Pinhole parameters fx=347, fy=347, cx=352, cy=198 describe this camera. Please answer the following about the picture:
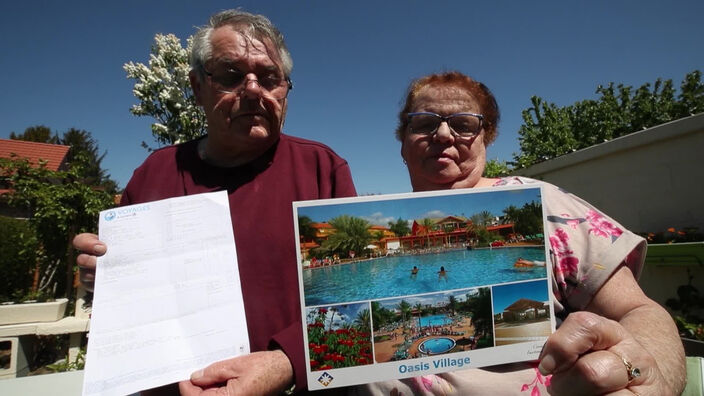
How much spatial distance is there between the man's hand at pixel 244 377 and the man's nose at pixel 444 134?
935mm

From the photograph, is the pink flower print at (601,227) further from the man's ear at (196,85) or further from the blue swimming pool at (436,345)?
the man's ear at (196,85)

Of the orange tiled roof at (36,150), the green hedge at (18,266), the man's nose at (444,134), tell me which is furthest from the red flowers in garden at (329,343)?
the orange tiled roof at (36,150)

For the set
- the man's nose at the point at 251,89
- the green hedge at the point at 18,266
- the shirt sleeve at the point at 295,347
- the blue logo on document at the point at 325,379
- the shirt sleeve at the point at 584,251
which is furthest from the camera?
the green hedge at the point at 18,266

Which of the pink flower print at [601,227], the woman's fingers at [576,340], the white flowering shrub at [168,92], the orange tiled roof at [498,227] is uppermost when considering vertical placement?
the white flowering shrub at [168,92]

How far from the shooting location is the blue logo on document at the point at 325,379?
868 millimetres

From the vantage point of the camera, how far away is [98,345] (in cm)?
93

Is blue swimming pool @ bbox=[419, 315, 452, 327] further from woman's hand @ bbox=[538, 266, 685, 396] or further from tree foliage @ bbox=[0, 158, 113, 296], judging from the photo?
tree foliage @ bbox=[0, 158, 113, 296]

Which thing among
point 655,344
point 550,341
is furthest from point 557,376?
point 655,344

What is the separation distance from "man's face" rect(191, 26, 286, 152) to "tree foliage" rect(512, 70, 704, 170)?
15.3m

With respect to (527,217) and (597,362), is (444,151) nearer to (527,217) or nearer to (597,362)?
(527,217)

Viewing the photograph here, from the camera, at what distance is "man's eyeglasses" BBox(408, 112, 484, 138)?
4.46 feet

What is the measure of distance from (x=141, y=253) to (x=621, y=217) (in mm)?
5921

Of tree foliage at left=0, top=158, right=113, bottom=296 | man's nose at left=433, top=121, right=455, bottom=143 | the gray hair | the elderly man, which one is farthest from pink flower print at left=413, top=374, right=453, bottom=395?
tree foliage at left=0, top=158, right=113, bottom=296

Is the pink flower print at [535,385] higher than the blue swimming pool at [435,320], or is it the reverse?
the blue swimming pool at [435,320]
